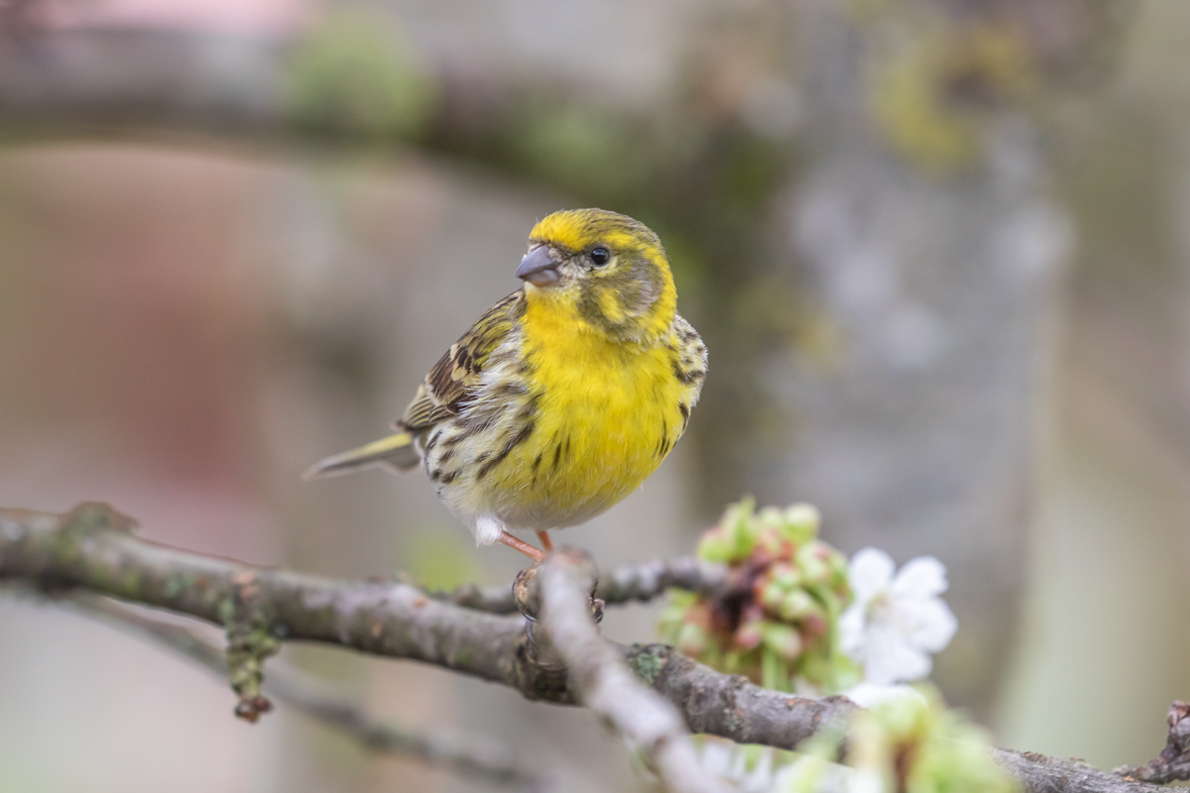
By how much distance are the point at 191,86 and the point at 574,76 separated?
0.87m

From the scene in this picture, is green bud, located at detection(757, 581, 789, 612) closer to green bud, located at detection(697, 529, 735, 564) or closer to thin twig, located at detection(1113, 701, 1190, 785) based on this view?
green bud, located at detection(697, 529, 735, 564)

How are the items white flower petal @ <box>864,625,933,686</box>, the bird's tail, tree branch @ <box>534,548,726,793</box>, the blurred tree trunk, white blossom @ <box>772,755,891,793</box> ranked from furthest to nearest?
1. the blurred tree trunk
2. the bird's tail
3. white flower petal @ <box>864,625,933,686</box>
4. white blossom @ <box>772,755,891,793</box>
5. tree branch @ <box>534,548,726,793</box>

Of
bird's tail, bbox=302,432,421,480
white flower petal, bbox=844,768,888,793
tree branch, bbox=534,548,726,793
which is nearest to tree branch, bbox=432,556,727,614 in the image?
tree branch, bbox=534,548,726,793

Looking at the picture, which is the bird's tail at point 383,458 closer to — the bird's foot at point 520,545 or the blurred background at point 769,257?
the bird's foot at point 520,545

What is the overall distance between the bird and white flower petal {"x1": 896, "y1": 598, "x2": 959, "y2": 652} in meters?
0.43

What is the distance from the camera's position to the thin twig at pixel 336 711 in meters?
1.58

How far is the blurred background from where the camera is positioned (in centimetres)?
242

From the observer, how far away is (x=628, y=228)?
1.51 metres

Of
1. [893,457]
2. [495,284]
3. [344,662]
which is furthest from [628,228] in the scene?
[344,662]

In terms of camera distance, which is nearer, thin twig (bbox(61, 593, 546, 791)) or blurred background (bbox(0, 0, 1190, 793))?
thin twig (bbox(61, 593, 546, 791))

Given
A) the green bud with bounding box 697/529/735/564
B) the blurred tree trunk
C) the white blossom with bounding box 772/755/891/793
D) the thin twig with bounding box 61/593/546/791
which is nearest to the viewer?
the white blossom with bounding box 772/755/891/793

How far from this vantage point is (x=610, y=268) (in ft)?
4.93

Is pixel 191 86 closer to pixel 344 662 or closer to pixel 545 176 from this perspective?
pixel 545 176

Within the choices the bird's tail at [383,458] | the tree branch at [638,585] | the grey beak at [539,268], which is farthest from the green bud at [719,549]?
the bird's tail at [383,458]
